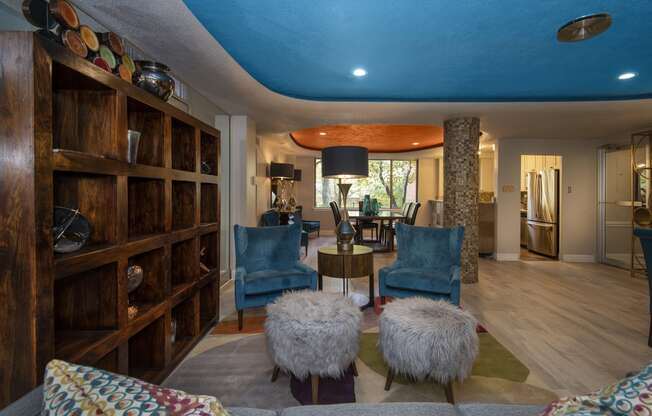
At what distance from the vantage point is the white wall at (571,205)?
637 centimetres

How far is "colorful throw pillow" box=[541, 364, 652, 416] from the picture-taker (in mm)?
602

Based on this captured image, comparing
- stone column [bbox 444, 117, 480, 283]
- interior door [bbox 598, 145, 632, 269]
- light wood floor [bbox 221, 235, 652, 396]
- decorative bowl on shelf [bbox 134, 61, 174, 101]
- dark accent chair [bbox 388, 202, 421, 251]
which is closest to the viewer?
decorative bowl on shelf [bbox 134, 61, 174, 101]

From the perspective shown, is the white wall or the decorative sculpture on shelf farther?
the white wall

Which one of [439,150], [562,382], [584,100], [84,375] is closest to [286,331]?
[84,375]

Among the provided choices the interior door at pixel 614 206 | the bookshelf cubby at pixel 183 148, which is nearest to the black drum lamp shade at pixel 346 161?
the bookshelf cubby at pixel 183 148

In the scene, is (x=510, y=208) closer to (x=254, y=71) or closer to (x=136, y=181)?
(x=254, y=71)

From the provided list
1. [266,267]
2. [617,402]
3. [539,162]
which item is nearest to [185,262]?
[266,267]

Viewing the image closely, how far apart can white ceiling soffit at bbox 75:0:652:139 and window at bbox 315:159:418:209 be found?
13.9 feet

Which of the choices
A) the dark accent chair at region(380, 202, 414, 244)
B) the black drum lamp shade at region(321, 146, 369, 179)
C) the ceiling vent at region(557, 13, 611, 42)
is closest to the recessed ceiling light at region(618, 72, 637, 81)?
the ceiling vent at region(557, 13, 611, 42)

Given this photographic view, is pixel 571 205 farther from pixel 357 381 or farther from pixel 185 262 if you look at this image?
pixel 185 262

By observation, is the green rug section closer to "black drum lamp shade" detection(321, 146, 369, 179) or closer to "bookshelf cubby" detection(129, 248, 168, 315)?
"bookshelf cubby" detection(129, 248, 168, 315)

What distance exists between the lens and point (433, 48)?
9.02ft

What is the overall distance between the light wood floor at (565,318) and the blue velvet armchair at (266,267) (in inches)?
25.3

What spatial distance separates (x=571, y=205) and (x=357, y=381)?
6329 mm
